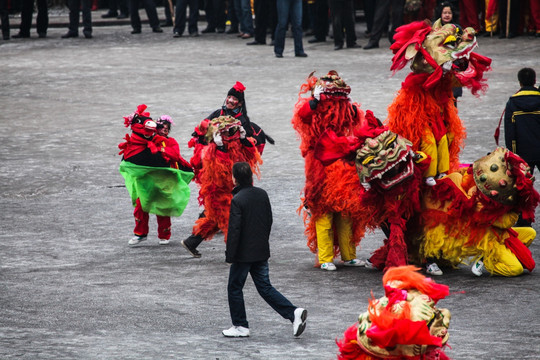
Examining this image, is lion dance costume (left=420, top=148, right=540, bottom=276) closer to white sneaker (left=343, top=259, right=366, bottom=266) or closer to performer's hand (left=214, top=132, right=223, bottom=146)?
white sneaker (left=343, top=259, right=366, bottom=266)

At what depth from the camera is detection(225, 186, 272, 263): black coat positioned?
6.29m

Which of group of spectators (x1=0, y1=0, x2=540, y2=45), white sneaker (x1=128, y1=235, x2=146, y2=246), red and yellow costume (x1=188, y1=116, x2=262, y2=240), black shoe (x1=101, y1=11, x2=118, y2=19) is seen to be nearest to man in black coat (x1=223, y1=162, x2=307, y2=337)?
red and yellow costume (x1=188, y1=116, x2=262, y2=240)

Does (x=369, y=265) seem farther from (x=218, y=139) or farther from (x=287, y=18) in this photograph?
(x=287, y=18)

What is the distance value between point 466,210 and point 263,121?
655 cm

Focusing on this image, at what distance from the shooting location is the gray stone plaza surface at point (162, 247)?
627 centimetres

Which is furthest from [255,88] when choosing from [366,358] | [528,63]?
[366,358]

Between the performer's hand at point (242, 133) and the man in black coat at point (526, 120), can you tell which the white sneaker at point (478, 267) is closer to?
the man in black coat at point (526, 120)

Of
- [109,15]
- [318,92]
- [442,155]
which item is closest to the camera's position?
[442,155]

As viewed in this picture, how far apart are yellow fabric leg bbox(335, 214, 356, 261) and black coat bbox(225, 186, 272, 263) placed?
5.57 feet

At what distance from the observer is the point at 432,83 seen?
724 cm

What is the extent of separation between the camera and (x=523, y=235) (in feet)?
25.5

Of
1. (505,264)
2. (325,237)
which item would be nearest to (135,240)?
Answer: (325,237)

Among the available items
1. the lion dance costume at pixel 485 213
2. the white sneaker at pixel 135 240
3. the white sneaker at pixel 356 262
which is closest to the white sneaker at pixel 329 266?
the white sneaker at pixel 356 262

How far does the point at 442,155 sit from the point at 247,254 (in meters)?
2.09
